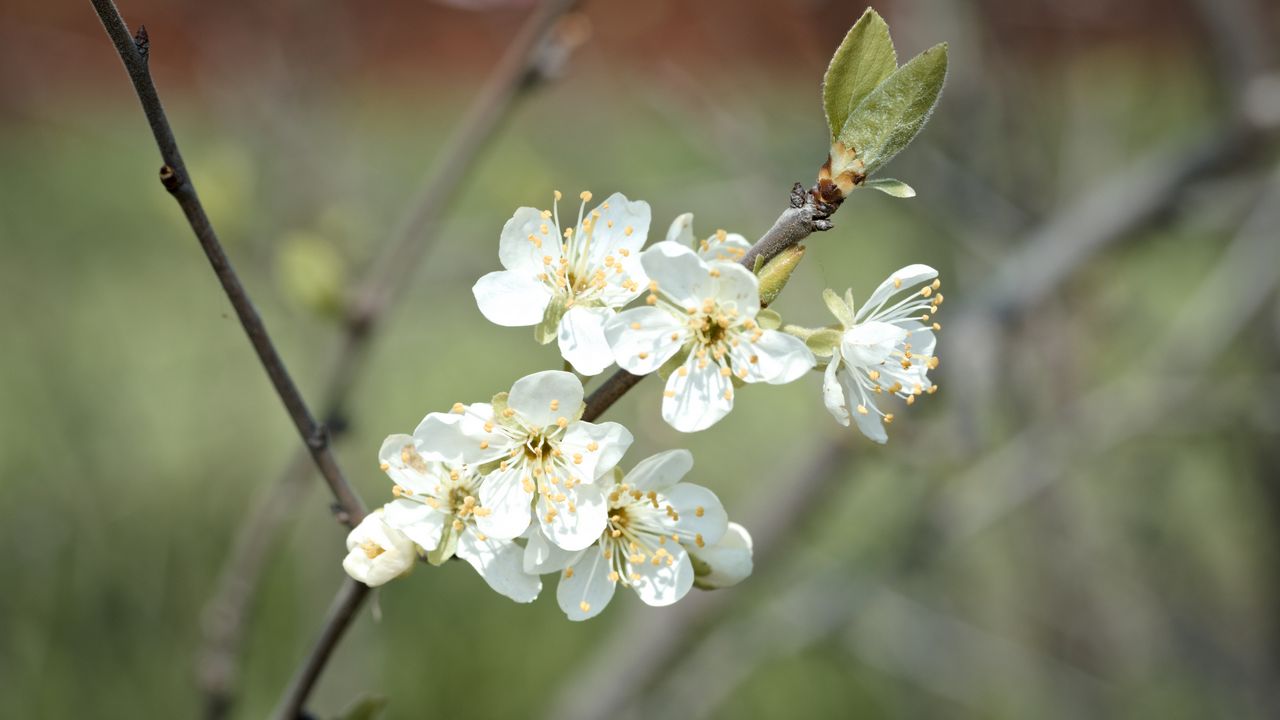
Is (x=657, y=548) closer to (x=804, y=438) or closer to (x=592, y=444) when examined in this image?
(x=592, y=444)

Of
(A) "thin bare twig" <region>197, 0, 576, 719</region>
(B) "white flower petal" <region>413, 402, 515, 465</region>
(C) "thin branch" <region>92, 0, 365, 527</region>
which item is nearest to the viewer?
(C) "thin branch" <region>92, 0, 365, 527</region>

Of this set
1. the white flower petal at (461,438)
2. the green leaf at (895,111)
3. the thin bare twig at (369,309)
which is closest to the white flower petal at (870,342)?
the green leaf at (895,111)

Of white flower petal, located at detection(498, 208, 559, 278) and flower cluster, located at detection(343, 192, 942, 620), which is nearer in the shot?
flower cluster, located at detection(343, 192, 942, 620)

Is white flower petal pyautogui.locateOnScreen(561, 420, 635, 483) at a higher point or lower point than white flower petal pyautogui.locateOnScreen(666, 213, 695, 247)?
lower

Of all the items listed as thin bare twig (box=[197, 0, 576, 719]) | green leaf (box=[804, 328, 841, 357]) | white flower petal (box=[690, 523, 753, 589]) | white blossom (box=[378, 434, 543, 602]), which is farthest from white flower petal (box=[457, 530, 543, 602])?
thin bare twig (box=[197, 0, 576, 719])

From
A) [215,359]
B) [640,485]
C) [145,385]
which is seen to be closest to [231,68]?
[215,359]

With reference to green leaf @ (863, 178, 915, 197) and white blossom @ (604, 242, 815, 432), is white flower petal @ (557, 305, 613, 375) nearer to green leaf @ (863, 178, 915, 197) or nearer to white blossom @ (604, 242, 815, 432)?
white blossom @ (604, 242, 815, 432)

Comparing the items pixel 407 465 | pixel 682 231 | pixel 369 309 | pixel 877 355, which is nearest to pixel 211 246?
pixel 407 465
